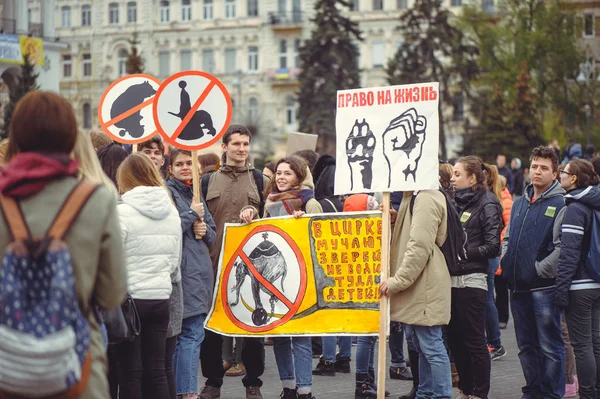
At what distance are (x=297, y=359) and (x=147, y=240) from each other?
88.7 inches

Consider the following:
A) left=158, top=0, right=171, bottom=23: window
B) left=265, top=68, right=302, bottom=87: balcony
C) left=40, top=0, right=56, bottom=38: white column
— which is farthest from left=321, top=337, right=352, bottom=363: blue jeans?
left=158, top=0, right=171, bottom=23: window

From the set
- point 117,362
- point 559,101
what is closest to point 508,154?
point 559,101

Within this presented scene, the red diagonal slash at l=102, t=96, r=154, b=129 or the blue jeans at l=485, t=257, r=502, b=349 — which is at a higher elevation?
the red diagonal slash at l=102, t=96, r=154, b=129

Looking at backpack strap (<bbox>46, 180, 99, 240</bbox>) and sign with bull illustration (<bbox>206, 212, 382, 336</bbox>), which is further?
sign with bull illustration (<bbox>206, 212, 382, 336</bbox>)

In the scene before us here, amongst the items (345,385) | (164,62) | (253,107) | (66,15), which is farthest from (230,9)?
(345,385)

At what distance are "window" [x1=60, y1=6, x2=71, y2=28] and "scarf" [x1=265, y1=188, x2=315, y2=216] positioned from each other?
79.8m

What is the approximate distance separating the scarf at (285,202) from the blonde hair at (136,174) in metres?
2.14

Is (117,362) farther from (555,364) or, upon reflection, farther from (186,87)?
(555,364)

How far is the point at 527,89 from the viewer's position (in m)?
51.3

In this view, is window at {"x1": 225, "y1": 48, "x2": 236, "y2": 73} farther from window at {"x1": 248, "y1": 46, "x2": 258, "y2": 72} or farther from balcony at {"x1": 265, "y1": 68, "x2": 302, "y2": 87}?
balcony at {"x1": 265, "y1": 68, "x2": 302, "y2": 87}

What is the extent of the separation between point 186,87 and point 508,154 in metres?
41.9

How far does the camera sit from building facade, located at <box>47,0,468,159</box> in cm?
7950

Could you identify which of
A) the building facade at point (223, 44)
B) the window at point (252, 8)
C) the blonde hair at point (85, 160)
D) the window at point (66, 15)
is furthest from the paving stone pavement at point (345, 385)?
the window at point (66, 15)

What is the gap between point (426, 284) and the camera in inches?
303
